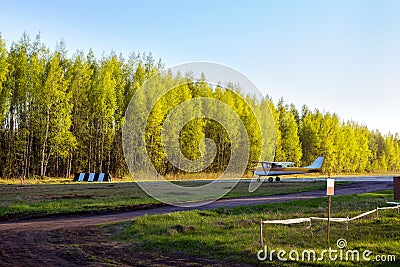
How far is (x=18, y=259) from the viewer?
978cm

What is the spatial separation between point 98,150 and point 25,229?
3861 centimetres

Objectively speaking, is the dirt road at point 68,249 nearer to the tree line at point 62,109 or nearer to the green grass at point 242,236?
the green grass at point 242,236

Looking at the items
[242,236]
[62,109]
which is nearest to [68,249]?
[242,236]

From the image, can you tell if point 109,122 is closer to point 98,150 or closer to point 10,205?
point 98,150

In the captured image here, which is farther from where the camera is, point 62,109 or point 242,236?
point 62,109

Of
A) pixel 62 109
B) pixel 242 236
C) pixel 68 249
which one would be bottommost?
pixel 68 249

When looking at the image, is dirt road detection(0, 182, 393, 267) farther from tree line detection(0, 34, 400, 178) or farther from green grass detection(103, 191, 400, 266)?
tree line detection(0, 34, 400, 178)

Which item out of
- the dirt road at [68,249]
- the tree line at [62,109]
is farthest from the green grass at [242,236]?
the tree line at [62,109]

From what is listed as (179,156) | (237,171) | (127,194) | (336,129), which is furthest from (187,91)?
(336,129)

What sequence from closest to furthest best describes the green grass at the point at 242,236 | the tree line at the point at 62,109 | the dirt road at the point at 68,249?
1. the dirt road at the point at 68,249
2. the green grass at the point at 242,236
3. the tree line at the point at 62,109

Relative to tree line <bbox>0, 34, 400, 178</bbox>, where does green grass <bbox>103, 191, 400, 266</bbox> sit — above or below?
below

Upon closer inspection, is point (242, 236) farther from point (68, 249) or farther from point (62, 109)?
point (62, 109)

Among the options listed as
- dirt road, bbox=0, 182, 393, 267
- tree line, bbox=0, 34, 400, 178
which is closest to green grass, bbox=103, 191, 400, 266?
dirt road, bbox=0, 182, 393, 267

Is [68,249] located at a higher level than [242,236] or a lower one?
lower
